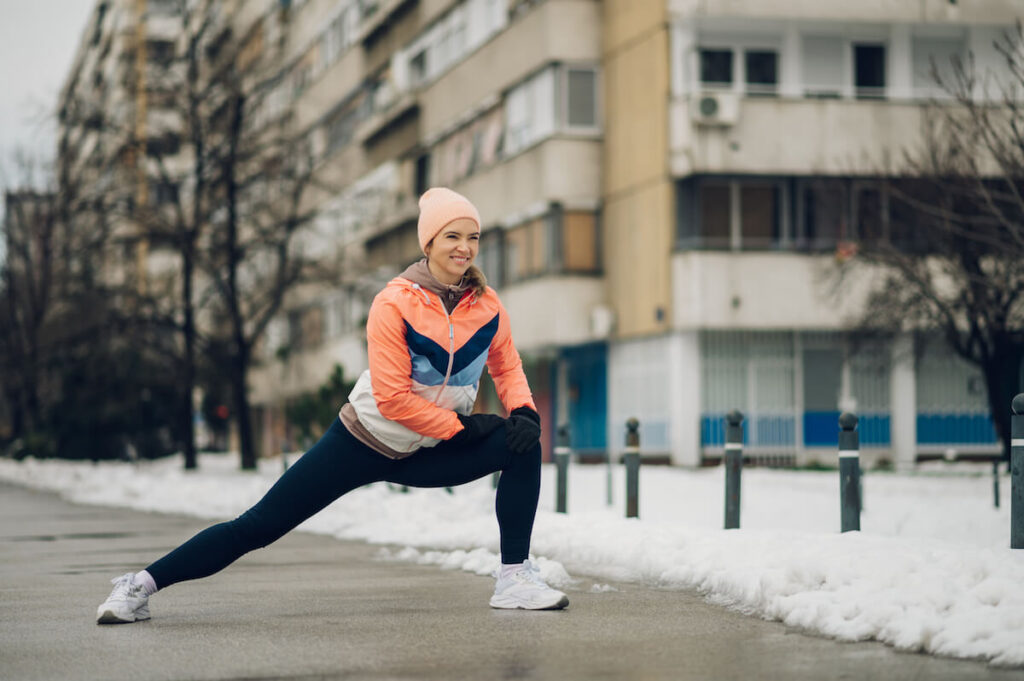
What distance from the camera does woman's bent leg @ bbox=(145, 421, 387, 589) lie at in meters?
6.88

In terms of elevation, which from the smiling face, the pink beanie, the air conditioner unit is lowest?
the smiling face

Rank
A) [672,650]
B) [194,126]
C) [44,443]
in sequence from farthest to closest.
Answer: [44,443], [194,126], [672,650]

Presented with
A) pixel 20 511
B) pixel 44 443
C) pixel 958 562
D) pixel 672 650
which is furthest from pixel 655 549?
pixel 44 443

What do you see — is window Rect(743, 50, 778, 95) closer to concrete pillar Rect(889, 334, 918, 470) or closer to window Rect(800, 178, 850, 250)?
window Rect(800, 178, 850, 250)

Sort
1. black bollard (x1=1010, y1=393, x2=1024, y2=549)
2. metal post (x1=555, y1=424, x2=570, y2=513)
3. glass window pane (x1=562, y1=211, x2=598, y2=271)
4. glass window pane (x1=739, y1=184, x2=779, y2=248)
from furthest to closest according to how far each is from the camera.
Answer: glass window pane (x1=562, y1=211, x2=598, y2=271), glass window pane (x1=739, y1=184, x2=779, y2=248), metal post (x1=555, y1=424, x2=570, y2=513), black bollard (x1=1010, y1=393, x2=1024, y2=549)

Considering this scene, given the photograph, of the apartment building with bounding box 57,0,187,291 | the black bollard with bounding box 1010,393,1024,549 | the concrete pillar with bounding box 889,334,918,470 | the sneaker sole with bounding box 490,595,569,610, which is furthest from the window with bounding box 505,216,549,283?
the sneaker sole with bounding box 490,595,569,610

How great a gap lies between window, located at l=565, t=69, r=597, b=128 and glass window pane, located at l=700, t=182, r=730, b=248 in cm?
327

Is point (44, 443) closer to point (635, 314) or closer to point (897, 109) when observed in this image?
point (635, 314)

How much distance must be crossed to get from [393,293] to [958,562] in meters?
2.52

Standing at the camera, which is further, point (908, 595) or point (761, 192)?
point (761, 192)

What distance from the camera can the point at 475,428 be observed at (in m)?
6.84

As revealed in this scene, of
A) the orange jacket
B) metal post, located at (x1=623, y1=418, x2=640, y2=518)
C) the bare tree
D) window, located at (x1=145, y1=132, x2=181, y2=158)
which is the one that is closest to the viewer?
the orange jacket

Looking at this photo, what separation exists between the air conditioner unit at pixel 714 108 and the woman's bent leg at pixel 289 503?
27596 mm

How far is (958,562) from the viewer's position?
22.8ft
